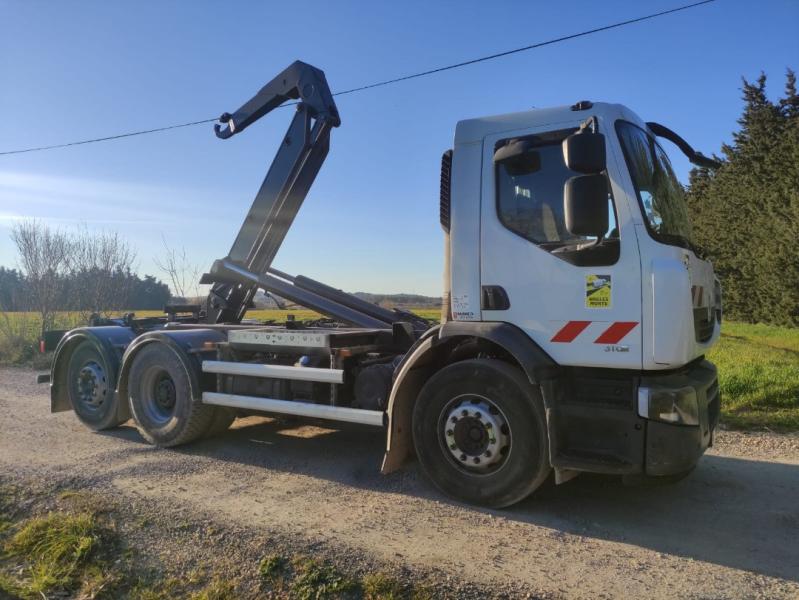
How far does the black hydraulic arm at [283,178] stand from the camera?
24.2 ft

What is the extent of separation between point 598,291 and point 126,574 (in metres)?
3.50

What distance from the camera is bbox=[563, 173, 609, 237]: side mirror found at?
3988mm

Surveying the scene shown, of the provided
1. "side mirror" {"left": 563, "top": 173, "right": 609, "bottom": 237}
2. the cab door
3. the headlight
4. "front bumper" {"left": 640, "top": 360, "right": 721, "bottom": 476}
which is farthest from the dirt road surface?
"side mirror" {"left": 563, "top": 173, "right": 609, "bottom": 237}

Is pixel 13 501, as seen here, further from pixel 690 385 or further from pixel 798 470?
pixel 798 470

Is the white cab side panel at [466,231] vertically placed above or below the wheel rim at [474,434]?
above

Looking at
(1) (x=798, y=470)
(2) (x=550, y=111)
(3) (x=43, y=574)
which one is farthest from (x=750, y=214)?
(3) (x=43, y=574)

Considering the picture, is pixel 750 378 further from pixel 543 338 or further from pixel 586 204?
pixel 586 204

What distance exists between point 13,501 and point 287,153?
15.2 ft

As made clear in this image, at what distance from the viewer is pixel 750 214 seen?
83.8 feet

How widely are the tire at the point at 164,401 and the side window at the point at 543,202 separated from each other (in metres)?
3.95

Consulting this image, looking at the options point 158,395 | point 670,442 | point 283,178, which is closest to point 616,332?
point 670,442

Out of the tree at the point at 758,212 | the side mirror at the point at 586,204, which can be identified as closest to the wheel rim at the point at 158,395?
the side mirror at the point at 586,204

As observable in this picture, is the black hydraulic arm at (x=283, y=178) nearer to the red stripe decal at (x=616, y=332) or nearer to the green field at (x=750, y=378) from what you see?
the green field at (x=750, y=378)

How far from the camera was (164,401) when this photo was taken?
6.86 meters
